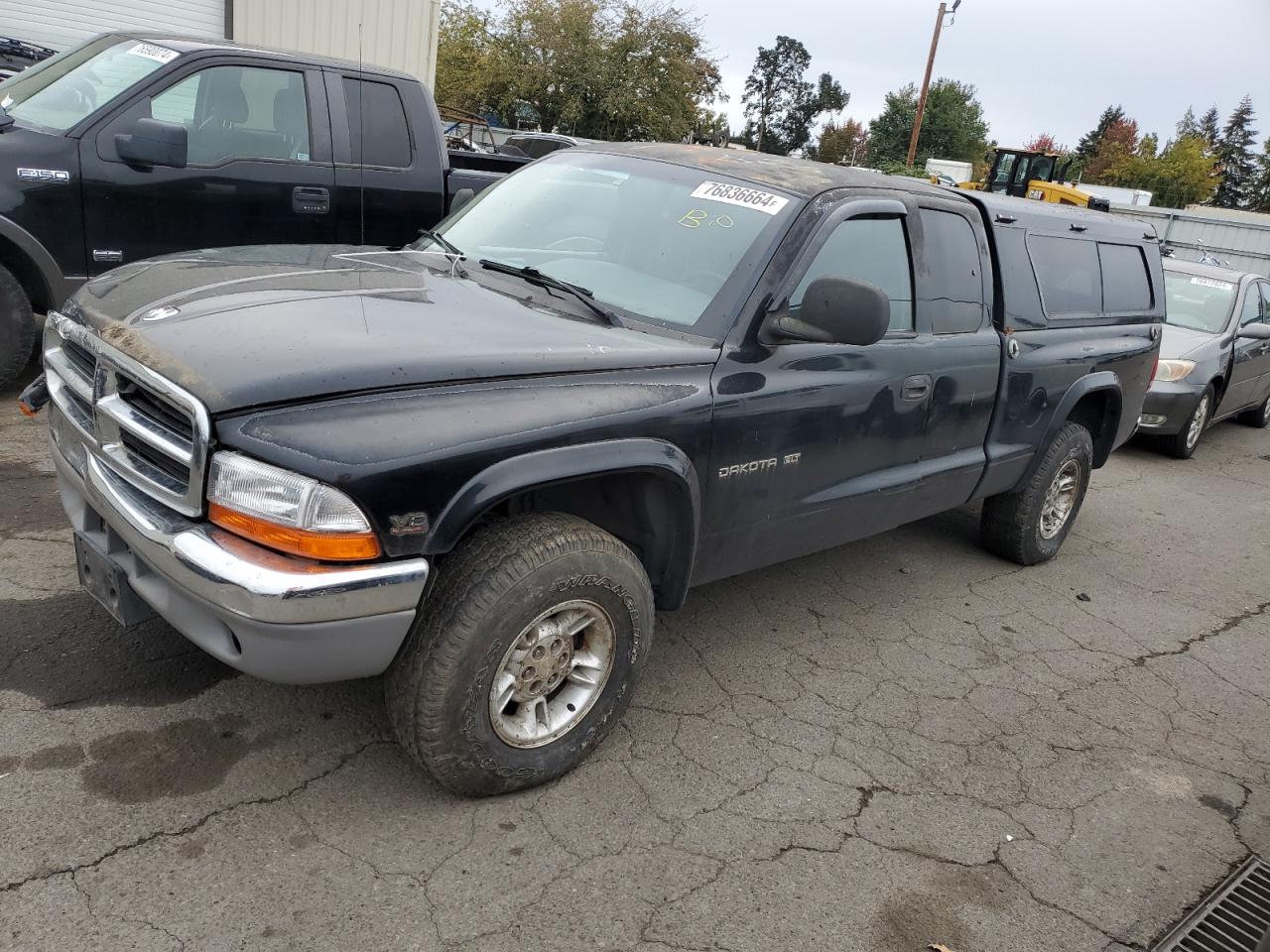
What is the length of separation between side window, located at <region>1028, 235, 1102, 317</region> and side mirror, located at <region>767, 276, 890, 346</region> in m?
2.06

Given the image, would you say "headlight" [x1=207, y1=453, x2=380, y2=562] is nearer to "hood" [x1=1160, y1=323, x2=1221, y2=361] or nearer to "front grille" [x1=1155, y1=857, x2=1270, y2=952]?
"front grille" [x1=1155, y1=857, x2=1270, y2=952]

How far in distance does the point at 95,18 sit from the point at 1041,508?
15.8 meters

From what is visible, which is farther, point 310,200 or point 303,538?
point 310,200

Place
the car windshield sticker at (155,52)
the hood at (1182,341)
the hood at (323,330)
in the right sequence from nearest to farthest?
the hood at (323,330) < the car windshield sticker at (155,52) < the hood at (1182,341)

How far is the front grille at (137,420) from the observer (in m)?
2.42

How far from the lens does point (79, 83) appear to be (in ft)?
18.6

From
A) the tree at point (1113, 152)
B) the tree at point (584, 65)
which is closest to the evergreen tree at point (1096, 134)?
the tree at point (1113, 152)

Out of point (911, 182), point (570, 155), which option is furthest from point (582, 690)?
point (911, 182)

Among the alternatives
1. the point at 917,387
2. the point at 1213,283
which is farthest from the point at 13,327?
the point at 1213,283

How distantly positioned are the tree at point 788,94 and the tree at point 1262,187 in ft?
112

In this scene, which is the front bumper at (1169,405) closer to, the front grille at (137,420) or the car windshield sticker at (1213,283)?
the car windshield sticker at (1213,283)

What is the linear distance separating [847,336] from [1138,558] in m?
3.83

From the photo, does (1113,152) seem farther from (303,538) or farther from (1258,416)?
(303,538)

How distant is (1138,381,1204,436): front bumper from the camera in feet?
27.7
